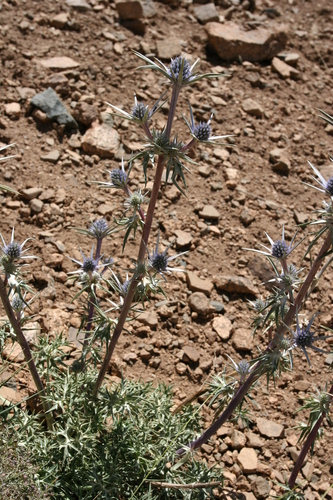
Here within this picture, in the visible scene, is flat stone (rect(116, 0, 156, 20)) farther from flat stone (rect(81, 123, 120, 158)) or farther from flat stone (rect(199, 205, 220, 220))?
flat stone (rect(199, 205, 220, 220))

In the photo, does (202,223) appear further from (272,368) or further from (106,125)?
(272,368)

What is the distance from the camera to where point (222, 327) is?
4953mm

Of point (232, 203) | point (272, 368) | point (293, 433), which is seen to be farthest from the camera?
point (232, 203)

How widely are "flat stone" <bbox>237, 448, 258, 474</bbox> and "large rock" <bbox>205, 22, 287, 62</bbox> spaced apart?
510 cm

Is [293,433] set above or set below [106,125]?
below

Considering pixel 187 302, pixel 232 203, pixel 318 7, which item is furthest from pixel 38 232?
pixel 318 7

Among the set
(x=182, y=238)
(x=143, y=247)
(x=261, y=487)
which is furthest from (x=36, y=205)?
(x=261, y=487)

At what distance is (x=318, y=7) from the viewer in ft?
27.9

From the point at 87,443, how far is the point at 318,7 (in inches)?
298

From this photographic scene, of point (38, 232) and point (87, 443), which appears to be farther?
point (38, 232)

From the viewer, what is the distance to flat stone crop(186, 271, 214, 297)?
16.9 feet

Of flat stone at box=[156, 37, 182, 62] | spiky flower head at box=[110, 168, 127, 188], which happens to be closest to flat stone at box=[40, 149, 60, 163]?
flat stone at box=[156, 37, 182, 62]

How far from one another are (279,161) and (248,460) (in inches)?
133

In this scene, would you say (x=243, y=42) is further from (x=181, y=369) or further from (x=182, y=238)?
(x=181, y=369)
